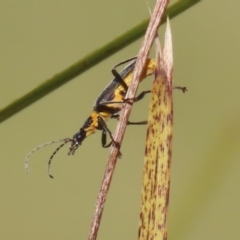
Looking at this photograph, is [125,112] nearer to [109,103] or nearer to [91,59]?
[91,59]

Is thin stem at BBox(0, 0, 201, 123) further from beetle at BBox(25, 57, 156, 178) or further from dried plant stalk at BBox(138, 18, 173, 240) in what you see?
beetle at BBox(25, 57, 156, 178)

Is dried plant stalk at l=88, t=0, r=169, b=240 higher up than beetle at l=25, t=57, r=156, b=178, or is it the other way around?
beetle at l=25, t=57, r=156, b=178

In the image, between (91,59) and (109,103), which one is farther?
(109,103)

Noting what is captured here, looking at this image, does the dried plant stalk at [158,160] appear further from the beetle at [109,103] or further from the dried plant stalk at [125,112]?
the beetle at [109,103]

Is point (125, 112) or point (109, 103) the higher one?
point (109, 103)

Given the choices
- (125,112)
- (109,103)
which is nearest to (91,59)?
(125,112)

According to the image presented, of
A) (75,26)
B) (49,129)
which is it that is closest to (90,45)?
(75,26)

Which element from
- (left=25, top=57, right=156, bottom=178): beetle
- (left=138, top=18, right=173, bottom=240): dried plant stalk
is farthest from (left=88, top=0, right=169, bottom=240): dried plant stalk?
(left=25, top=57, right=156, bottom=178): beetle

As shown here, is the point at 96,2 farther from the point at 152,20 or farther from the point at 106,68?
the point at 152,20
